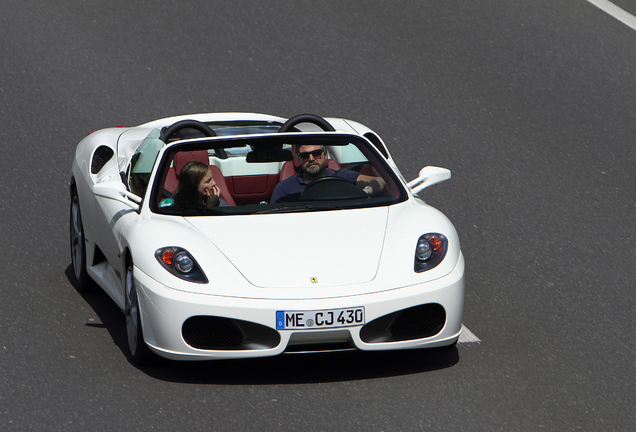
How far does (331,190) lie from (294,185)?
13.8 inches

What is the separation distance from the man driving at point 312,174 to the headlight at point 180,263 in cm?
118

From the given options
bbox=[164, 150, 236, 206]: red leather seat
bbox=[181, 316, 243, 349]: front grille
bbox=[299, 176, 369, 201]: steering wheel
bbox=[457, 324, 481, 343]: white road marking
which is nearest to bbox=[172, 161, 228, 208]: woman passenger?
bbox=[164, 150, 236, 206]: red leather seat

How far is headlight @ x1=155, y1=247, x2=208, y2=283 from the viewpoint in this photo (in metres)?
5.38

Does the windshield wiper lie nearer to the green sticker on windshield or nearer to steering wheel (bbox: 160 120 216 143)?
the green sticker on windshield

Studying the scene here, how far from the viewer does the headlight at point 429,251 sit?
5578mm

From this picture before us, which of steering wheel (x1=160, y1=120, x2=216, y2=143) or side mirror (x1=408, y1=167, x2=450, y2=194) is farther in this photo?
steering wheel (x1=160, y1=120, x2=216, y2=143)

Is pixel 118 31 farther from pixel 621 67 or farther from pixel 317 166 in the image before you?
pixel 317 166

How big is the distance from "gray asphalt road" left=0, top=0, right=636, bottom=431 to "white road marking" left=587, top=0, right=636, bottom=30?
0.19 metres

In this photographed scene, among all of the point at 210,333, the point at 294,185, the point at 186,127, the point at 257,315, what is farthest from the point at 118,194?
the point at 257,315

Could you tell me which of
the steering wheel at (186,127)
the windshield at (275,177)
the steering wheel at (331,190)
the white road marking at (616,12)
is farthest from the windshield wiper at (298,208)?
the white road marking at (616,12)

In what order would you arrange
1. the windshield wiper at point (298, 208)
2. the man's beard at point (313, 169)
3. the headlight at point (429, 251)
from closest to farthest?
the headlight at point (429, 251) → the windshield wiper at point (298, 208) → the man's beard at point (313, 169)

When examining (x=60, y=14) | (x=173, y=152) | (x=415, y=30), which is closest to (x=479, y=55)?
(x=415, y=30)

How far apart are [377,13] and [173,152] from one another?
8.18m

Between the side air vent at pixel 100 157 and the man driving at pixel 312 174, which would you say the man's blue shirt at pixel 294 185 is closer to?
the man driving at pixel 312 174
